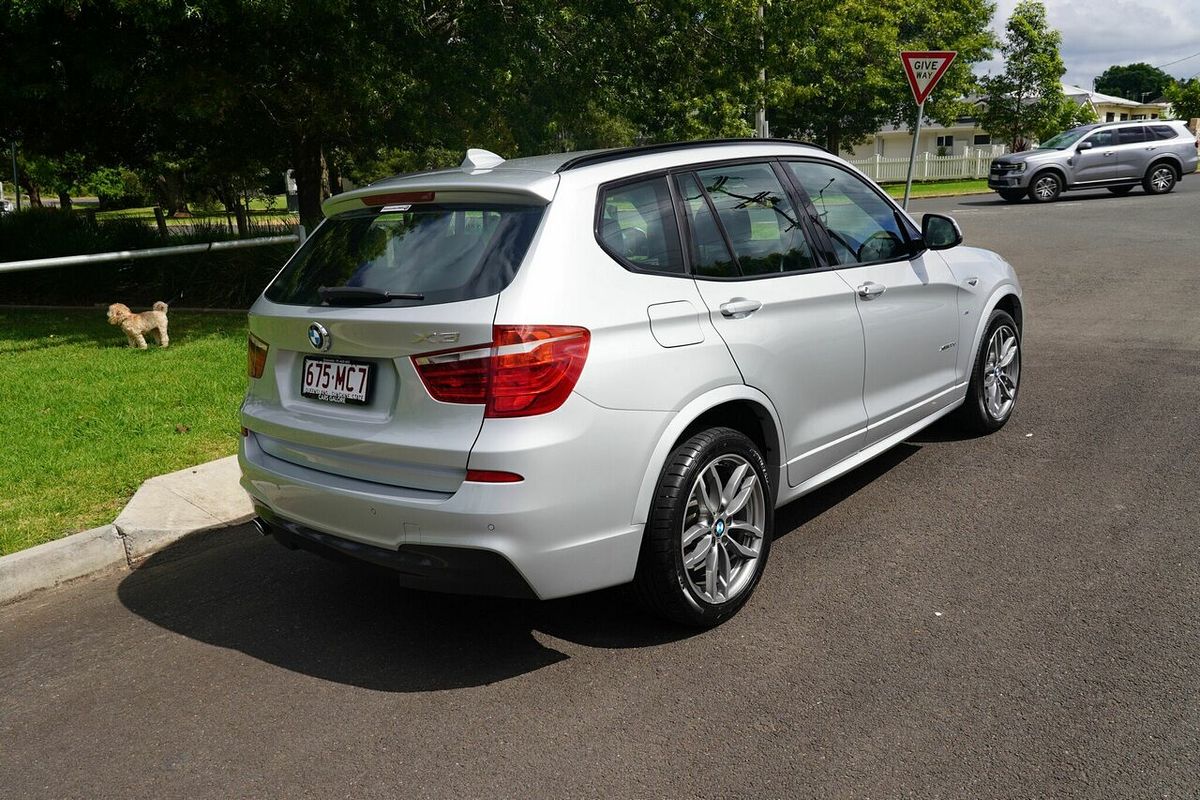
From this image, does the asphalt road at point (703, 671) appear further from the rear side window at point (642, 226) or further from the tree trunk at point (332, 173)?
the tree trunk at point (332, 173)

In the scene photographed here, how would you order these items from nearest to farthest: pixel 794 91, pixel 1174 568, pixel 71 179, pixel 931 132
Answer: pixel 1174 568 < pixel 794 91 < pixel 71 179 < pixel 931 132

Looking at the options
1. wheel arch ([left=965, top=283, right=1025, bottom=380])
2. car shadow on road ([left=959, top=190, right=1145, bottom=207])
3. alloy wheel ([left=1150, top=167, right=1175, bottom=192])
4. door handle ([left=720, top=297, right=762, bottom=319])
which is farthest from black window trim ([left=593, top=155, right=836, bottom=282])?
alloy wheel ([left=1150, top=167, right=1175, bottom=192])

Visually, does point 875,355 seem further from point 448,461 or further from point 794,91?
point 794,91

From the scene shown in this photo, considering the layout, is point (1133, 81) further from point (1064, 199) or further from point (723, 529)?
point (723, 529)

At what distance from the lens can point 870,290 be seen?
4707 mm

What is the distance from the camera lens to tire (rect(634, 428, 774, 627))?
3.58 metres

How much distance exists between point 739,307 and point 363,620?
80.6 inches

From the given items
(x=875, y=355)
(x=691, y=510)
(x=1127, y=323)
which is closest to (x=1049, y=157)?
(x=1127, y=323)

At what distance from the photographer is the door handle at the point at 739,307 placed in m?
3.87

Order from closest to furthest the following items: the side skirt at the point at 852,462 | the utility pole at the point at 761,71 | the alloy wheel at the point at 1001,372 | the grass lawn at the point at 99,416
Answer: the side skirt at the point at 852,462 < the grass lawn at the point at 99,416 < the alloy wheel at the point at 1001,372 < the utility pole at the point at 761,71

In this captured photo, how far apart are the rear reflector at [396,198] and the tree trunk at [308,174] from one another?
40.1ft

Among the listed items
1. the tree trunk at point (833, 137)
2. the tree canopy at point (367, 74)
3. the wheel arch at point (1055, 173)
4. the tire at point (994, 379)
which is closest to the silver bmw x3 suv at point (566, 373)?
the tire at point (994, 379)

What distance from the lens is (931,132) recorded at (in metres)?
64.1

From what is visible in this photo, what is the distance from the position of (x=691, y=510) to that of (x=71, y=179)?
53.0 metres
